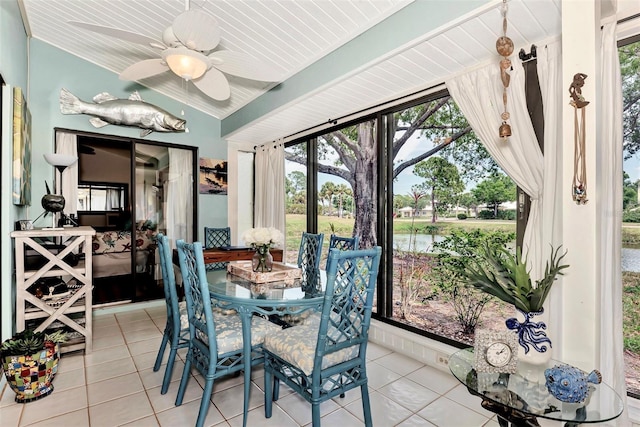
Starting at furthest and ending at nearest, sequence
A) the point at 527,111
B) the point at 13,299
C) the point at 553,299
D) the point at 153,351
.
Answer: the point at 153,351 < the point at 13,299 < the point at 527,111 < the point at 553,299

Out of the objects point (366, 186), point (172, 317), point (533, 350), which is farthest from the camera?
point (366, 186)

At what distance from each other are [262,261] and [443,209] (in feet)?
5.26

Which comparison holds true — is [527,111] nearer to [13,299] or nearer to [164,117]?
[164,117]

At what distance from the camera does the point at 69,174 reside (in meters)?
3.71

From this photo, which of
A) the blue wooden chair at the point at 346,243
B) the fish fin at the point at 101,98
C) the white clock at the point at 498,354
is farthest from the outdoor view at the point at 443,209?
the fish fin at the point at 101,98

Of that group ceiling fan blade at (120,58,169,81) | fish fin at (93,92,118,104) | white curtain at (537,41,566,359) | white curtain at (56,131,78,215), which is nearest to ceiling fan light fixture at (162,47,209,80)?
ceiling fan blade at (120,58,169,81)

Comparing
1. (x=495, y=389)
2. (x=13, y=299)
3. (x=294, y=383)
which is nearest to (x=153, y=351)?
(x=13, y=299)

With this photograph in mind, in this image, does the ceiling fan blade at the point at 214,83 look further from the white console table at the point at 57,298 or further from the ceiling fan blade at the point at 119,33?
the white console table at the point at 57,298

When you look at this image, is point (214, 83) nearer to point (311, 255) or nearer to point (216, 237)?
point (311, 255)

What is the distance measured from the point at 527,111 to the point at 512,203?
2.12 ft

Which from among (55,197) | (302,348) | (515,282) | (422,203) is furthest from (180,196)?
(515,282)

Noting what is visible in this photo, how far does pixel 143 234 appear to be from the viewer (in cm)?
470

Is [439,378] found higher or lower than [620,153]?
lower

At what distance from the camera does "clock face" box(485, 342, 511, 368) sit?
138cm
